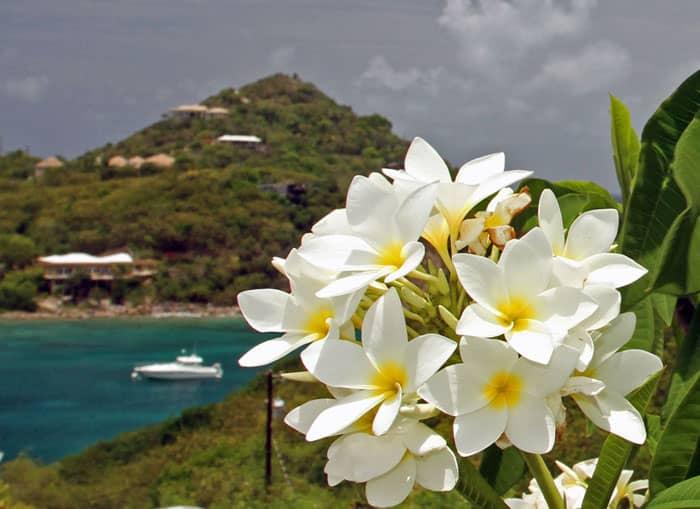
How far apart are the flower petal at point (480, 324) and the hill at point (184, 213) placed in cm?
2744

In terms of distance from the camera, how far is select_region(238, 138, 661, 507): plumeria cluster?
386mm

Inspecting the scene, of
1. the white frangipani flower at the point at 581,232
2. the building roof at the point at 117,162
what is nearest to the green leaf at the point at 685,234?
the white frangipani flower at the point at 581,232

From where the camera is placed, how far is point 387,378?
15.9 inches

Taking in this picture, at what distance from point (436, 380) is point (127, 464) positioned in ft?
34.0

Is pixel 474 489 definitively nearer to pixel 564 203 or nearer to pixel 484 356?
pixel 484 356

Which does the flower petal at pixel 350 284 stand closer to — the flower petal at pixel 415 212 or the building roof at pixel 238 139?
the flower petal at pixel 415 212

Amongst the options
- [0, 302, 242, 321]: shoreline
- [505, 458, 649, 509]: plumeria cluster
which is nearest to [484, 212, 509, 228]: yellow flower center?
[505, 458, 649, 509]: plumeria cluster

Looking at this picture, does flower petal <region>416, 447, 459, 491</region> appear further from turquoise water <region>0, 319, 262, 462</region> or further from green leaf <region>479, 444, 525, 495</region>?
turquoise water <region>0, 319, 262, 462</region>

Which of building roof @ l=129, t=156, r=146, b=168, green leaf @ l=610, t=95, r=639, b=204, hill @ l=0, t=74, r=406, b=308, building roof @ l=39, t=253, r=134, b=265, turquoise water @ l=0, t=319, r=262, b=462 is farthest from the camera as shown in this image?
building roof @ l=129, t=156, r=146, b=168

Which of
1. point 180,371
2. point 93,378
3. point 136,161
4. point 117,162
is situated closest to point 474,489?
point 180,371

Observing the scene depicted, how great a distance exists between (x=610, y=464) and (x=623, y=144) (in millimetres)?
235

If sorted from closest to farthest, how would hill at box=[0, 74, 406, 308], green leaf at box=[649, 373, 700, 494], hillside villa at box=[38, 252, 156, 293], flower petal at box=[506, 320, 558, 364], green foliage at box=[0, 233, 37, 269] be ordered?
flower petal at box=[506, 320, 558, 364], green leaf at box=[649, 373, 700, 494], hillside villa at box=[38, 252, 156, 293], hill at box=[0, 74, 406, 308], green foliage at box=[0, 233, 37, 269]

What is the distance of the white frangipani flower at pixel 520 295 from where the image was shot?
0.39 metres

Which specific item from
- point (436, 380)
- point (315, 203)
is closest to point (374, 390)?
point (436, 380)
